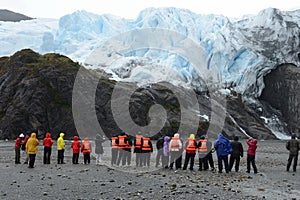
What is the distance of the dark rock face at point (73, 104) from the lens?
165 ft

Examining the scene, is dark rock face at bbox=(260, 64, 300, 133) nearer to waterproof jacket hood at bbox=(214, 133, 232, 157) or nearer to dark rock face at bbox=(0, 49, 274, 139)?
dark rock face at bbox=(0, 49, 274, 139)

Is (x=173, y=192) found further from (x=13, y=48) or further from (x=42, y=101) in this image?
(x=13, y=48)

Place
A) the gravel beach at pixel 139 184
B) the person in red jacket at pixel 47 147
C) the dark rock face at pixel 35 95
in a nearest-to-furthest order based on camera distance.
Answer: the gravel beach at pixel 139 184 → the person in red jacket at pixel 47 147 → the dark rock face at pixel 35 95

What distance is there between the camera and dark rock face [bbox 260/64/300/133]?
70312 millimetres

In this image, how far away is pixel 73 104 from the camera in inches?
2103

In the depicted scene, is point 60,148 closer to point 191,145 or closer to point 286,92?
point 191,145

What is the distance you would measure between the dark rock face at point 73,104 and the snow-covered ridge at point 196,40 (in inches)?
201

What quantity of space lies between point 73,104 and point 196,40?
2802 cm

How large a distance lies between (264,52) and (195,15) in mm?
17092

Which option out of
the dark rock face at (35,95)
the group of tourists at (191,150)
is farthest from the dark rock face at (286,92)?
the group of tourists at (191,150)

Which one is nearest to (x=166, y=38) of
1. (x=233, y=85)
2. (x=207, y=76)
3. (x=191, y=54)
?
(x=191, y=54)

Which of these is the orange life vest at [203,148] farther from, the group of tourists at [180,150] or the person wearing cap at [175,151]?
the person wearing cap at [175,151]

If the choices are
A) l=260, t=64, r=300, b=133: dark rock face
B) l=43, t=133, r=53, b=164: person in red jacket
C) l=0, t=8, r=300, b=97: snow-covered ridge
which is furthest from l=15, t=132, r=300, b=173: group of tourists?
l=260, t=64, r=300, b=133: dark rock face

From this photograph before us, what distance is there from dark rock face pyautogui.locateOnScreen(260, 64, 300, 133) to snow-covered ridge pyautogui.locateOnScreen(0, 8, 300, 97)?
8.14ft
